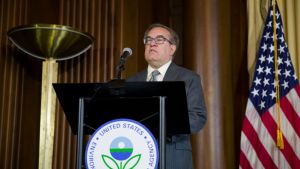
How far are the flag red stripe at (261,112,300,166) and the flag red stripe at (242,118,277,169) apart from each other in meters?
0.13

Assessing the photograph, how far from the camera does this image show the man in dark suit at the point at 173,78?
2.36 metres

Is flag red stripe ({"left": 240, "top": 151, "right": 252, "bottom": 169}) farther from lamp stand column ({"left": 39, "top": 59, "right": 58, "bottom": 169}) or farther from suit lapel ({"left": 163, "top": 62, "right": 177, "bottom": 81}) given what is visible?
lamp stand column ({"left": 39, "top": 59, "right": 58, "bottom": 169})

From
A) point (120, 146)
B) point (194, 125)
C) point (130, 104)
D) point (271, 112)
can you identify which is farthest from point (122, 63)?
point (271, 112)

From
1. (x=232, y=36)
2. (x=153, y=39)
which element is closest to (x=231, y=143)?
(x=232, y=36)

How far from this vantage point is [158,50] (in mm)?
2717

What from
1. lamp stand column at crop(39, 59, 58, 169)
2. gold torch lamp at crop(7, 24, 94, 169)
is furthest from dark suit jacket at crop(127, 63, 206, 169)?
lamp stand column at crop(39, 59, 58, 169)

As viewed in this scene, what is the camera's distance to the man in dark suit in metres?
2.36

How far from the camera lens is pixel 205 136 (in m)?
3.92

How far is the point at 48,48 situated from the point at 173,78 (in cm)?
Answer: 139

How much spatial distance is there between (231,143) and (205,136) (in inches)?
10.5

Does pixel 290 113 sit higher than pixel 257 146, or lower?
higher

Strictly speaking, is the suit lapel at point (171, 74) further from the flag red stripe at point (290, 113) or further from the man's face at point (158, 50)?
the flag red stripe at point (290, 113)

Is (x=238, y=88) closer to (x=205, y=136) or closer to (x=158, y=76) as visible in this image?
(x=205, y=136)

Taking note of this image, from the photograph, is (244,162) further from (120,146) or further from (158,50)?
(120,146)
